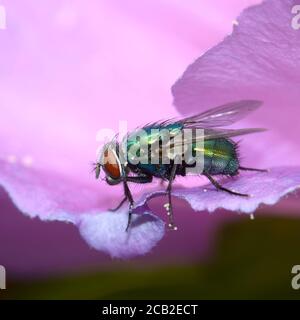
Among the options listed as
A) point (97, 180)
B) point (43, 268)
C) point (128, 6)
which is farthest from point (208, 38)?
point (43, 268)

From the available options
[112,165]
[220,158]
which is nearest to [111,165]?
[112,165]

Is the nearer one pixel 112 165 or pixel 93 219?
pixel 93 219

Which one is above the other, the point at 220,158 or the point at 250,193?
the point at 220,158

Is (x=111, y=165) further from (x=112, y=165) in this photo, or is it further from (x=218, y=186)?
(x=218, y=186)

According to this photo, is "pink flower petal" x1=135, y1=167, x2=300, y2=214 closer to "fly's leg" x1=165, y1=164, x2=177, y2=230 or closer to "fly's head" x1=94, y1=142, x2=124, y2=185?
"fly's leg" x1=165, y1=164, x2=177, y2=230

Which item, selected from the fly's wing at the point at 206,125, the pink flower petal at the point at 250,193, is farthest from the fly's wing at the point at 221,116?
the pink flower petal at the point at 250,193

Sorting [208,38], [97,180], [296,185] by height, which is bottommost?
[296,185]

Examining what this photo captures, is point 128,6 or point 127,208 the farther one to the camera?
point 128,6

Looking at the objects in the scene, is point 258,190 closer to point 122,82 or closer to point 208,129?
point 208,129
